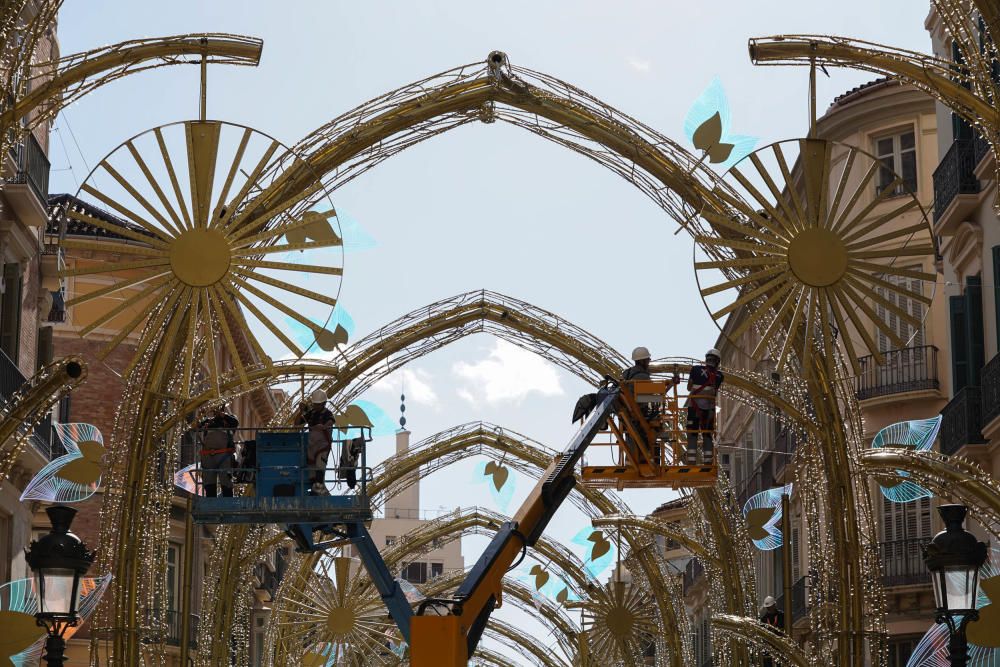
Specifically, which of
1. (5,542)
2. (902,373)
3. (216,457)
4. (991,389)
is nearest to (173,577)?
(5,542)

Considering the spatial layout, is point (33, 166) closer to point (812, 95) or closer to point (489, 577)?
point (489, 577)

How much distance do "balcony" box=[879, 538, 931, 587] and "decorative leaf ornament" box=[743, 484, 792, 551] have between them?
2.47 metres

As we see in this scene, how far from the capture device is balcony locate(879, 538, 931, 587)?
39.8 metres

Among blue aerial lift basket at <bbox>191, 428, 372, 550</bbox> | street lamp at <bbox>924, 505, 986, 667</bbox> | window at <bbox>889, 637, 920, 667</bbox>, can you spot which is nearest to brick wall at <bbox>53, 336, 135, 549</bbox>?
window at <bbox>889, 637, 920, 667</bbox>

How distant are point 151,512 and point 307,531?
246 centimetres

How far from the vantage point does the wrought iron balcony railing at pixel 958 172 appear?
34812 millimetres

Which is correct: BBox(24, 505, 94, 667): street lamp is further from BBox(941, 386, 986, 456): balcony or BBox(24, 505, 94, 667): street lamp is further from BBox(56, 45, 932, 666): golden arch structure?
BBox(941, 386, 986, 456): balcony

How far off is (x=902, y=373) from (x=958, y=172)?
7.26 m

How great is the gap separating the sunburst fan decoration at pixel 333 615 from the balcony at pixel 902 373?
1674 cm

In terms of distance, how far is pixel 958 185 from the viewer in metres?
35.1

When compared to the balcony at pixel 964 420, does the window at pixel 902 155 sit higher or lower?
higher

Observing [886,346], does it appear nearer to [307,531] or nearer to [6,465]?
[307,531]

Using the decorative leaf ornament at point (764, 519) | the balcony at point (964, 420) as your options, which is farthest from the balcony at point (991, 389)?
the decorative leaf ornament at point (764, 519)

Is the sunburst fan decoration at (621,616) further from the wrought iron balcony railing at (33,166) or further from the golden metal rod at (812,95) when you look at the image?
the golden metal rod at (812,95)
